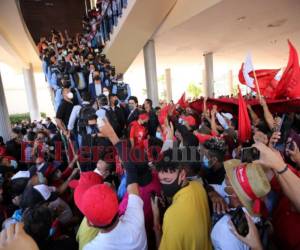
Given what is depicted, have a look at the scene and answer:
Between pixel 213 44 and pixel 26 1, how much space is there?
1128 cm

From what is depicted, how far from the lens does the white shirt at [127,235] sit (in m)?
1.41

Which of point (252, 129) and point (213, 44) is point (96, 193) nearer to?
point (252, 129)

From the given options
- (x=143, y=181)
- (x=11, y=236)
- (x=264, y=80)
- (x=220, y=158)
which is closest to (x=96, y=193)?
(x=11, y=236)

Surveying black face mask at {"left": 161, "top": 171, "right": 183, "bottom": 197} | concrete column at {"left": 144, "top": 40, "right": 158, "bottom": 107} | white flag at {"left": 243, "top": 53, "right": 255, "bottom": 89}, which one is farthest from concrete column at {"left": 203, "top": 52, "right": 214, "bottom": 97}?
black face mask at {"left": 161, "top": 171, "right": 183, "bottom": 197}

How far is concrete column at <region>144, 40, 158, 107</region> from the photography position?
32.0ft

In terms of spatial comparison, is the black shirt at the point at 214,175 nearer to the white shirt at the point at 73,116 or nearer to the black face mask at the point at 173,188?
the black face mask at the point at 173,188

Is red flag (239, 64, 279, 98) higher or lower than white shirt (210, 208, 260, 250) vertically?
higher

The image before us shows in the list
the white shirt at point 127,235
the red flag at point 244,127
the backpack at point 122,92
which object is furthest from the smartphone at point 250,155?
the backpack at point 122,92

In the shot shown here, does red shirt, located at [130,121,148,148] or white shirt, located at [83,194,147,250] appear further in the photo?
red shirt, located at [130,121,148,148]

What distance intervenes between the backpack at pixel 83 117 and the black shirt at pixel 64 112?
49cm

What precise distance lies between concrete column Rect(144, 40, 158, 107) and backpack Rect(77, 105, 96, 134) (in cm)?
628

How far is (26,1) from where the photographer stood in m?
14.6

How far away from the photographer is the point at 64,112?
4434 millimetres

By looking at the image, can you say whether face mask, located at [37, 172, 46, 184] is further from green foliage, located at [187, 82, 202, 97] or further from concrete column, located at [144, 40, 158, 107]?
green foliage, located at [187, 82, 202, 97]
